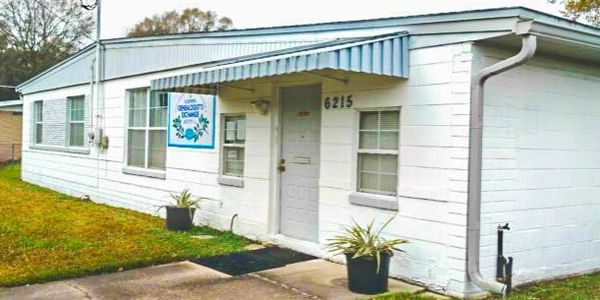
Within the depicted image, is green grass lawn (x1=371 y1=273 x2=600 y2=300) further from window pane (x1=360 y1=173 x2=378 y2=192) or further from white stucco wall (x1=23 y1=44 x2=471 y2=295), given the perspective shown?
window pane (x1=360 y1=173 x2=378 y2=192)

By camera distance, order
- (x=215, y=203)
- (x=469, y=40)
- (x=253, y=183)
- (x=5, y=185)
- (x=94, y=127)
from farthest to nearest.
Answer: (x=5, y=185) < (x=94, y=127) < (x=215, y=203) < (x=253, y=183) < (x=469, y=40)

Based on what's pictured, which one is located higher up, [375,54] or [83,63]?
[83,63]

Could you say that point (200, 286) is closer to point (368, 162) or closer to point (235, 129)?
point (368, 162)

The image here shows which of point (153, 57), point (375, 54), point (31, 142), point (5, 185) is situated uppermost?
point (153, 57)

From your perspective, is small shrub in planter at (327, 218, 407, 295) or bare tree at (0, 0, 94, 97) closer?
small shrub in planter at (327, 218, 407, 295)

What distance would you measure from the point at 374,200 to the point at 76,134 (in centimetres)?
958

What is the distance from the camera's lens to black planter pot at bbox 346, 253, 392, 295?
5309 millimetres

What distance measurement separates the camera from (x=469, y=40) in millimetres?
5270

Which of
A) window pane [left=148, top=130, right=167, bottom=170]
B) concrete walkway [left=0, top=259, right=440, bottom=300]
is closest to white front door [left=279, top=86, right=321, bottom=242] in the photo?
concrete walkway [left=0, top=259, right=440, bottom=300]

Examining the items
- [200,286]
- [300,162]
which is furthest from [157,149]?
[200,286]

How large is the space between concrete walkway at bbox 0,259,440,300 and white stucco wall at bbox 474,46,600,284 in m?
1.23

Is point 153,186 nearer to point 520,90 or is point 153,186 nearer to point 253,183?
point 253,183

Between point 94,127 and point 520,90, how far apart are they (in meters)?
9.21

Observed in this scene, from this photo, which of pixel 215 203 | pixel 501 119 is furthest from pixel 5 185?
pixel 501 119
